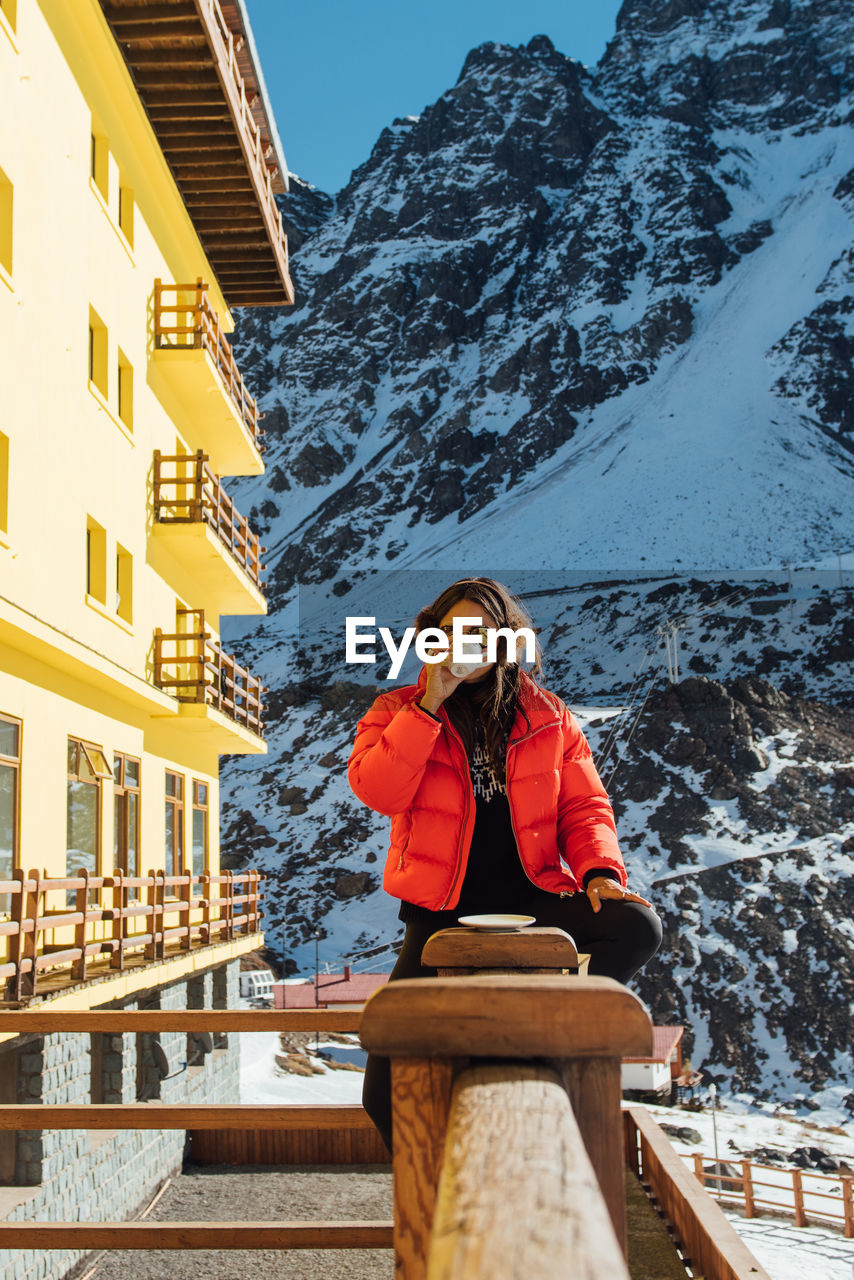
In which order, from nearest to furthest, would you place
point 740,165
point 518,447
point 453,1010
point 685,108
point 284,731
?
point 453,1010 < point 284,731 < point 518,447 < point 740,165 < point 685,108

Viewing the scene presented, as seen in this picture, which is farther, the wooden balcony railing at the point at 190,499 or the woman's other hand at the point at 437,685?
the wooden balcony railing at the point at 190,499

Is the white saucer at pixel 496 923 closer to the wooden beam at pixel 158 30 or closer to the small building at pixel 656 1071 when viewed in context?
the wooden beam at pixel 158 30

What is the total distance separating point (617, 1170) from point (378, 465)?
111m

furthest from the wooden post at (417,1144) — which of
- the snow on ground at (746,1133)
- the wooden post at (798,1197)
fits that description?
the wooden post at (798,1197)

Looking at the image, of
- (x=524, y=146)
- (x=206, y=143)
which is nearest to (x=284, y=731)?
(x=206, y=143)

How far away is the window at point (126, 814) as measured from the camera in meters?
14.1

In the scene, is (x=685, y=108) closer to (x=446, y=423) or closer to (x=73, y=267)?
(x=446, y=423)

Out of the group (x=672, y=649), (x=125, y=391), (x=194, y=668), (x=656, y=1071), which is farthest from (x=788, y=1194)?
(x=672, y=649)

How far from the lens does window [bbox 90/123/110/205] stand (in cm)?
1410

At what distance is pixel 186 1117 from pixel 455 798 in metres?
1.34

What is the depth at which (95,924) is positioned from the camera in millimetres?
13125

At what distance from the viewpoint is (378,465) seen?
11112cm

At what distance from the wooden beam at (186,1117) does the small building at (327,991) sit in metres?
19.6

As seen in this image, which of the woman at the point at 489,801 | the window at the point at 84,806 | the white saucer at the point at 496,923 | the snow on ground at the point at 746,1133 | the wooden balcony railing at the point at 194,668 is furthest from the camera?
the wooden balcony railing at the point at 194,668
